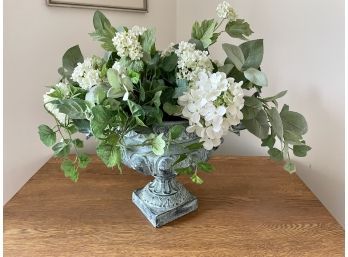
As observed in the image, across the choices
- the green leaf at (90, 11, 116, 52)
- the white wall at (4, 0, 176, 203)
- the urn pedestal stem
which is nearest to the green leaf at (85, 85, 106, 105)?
the green leaf at (90, 11, 116, 52)

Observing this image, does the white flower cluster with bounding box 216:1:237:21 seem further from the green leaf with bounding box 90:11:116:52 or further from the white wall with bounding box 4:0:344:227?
the white wall with bounding box 4:0:344:227

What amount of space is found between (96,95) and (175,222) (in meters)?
0.36

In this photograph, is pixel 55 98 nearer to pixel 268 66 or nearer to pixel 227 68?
pixel 227 68

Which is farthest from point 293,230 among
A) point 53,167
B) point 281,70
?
point 53,167

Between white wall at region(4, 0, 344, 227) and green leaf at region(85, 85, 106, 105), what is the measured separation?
0.59 metres

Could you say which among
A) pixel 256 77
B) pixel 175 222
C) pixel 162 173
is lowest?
pixel 175 222

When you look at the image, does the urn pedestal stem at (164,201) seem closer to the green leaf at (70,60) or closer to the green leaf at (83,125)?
the green leaf at (83,125)

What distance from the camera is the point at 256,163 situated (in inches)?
42.0

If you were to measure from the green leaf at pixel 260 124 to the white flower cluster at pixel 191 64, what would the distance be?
14 cm

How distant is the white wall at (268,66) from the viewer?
85 cm

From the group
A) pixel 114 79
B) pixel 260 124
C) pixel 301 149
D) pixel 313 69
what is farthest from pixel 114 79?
pixel 313 69

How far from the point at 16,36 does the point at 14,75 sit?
5.1 inches

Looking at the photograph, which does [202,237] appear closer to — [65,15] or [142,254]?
[142,254]

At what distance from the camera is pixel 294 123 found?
2.14 feet
